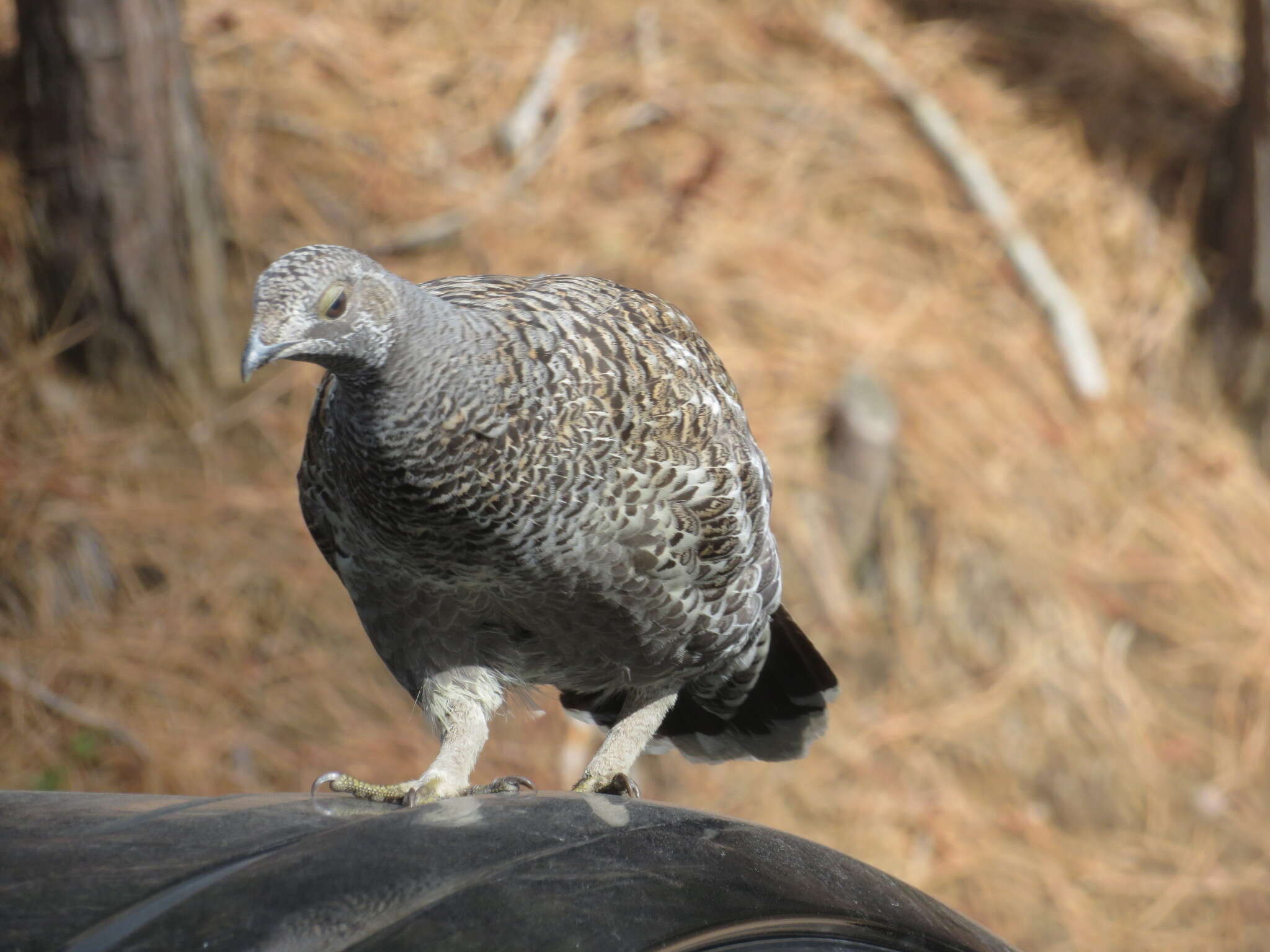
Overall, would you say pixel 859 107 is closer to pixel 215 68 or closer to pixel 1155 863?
pixel 215 68

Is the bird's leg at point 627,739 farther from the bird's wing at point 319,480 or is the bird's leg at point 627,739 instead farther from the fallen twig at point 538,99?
the fallen twig at point 538,99

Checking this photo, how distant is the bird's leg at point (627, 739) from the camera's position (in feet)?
8.38

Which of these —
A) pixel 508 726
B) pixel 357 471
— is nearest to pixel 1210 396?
pixel 508 726

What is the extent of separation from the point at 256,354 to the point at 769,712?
1.70 metres

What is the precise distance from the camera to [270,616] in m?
4.50

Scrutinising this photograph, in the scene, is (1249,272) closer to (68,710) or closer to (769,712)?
(769,712)

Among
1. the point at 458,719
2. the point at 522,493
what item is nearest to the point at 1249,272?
the point at 458,719

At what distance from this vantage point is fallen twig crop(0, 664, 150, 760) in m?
4.18

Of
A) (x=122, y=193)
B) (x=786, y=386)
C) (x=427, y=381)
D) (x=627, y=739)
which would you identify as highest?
(x=427, y=381)

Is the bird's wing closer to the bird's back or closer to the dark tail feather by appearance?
the bird's back

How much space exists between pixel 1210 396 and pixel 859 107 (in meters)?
2.19

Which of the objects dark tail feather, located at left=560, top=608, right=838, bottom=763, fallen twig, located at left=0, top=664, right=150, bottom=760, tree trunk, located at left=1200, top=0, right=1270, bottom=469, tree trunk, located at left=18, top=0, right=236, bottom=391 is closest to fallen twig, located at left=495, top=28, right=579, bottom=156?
tree trunk, located at left=18, top=0, right=236, bottom=391

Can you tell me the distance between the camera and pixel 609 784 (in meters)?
2.54

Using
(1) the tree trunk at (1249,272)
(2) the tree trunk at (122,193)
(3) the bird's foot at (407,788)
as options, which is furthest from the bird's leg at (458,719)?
(1) the tree trunk at (1249,272)
